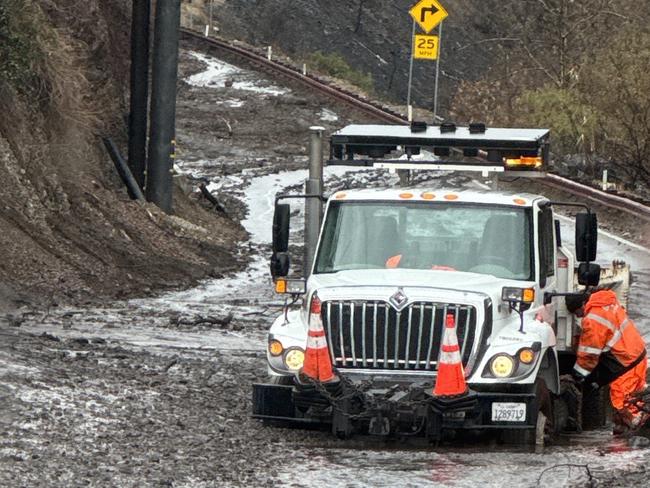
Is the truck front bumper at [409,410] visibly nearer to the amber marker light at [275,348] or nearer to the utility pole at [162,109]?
the amber marker light at [275,348]

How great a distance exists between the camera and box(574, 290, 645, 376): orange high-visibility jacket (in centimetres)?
1286

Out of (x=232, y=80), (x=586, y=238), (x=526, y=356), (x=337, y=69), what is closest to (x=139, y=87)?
(x=232, y=80)

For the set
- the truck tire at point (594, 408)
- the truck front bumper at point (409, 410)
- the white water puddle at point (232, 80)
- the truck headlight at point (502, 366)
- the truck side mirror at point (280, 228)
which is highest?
the truck side mirror at point (280, 228)

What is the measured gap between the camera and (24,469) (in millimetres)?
9734

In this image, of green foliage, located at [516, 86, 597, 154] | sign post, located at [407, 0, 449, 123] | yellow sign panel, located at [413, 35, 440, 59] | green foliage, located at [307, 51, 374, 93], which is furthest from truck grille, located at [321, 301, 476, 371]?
green foliage, located at [307, 51, 374, 93]

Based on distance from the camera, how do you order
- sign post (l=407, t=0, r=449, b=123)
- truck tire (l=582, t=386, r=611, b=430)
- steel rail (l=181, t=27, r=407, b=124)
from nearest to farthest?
truck tire (l=582, t=386, r=611, b=430) → sign post (l=407, t=0, r=449, b=123) → steel rail (l=181, t=27, r=407, b=124)

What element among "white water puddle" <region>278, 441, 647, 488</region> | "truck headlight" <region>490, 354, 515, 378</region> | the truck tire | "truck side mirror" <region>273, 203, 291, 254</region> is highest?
Result: "truck side mirror" <region>273, 203, 291, 254</region>

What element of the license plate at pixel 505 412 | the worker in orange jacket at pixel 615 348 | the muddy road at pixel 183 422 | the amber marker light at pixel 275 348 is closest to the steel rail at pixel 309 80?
the muddy road at pixel 183 422

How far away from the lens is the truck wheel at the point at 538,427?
11.5m

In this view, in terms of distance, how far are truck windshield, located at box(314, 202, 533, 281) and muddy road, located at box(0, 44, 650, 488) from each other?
1444 millimetres

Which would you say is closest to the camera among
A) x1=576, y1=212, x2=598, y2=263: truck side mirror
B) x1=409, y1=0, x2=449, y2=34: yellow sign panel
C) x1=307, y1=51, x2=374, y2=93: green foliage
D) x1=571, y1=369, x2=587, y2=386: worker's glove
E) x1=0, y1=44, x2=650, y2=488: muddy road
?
x1=0, y1=44, x2=650, y2=488: muddy road

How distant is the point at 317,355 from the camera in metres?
11.4

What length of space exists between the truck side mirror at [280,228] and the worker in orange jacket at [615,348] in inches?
93.6

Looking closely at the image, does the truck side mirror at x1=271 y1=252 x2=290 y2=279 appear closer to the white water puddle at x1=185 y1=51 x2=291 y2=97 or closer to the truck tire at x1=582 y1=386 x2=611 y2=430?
the truck tire at x1=582 y1=386 x2=611 y2=430
